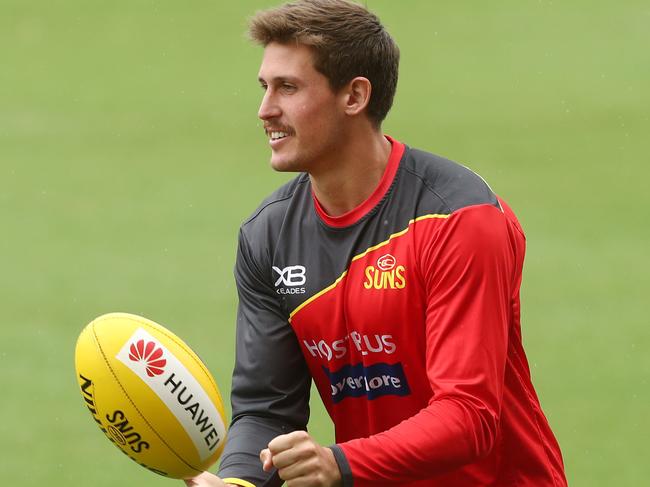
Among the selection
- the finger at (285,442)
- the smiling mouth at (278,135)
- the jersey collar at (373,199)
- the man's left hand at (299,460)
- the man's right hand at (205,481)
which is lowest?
the man's right hand at (205,481)

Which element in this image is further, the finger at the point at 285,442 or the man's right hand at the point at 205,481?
the man's right hand at the point at 205,481

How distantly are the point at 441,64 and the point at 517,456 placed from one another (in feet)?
31.5

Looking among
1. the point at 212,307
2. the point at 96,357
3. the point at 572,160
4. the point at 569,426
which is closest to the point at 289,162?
the point at 96,357

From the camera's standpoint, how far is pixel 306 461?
4.20m

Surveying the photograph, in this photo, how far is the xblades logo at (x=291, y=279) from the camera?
196 inches

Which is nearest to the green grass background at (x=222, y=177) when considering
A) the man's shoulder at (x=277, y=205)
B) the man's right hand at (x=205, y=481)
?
the man's shoulder at (x=277, y=205)

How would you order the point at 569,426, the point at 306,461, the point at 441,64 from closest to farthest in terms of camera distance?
the point at 306,461 → the point at 569,426 → the point at 441,64

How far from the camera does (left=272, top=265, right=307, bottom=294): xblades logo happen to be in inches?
196

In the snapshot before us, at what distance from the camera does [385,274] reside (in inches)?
188

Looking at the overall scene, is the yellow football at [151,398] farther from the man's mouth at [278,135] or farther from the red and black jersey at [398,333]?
the man's mouth at [278,135]

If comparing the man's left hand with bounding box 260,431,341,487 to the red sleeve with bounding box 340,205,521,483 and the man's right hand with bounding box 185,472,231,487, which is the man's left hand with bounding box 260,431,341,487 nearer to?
the red sleeve with bounding box 340,205,521,483

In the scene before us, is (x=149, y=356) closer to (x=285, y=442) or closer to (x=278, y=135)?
(x=285, y=442)

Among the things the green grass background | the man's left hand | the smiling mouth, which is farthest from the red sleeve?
the green grass background

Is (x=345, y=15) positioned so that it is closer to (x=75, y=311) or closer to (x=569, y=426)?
(x=569, y=426)
